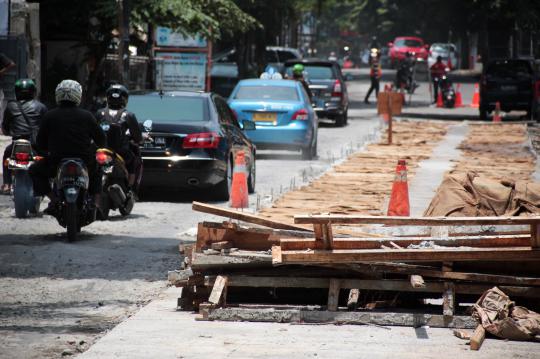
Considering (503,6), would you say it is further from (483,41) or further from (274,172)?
(274,172)

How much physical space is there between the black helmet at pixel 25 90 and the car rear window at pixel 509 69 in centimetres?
2809

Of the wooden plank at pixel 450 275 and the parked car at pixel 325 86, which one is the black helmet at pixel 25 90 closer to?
the wooden plank at pixel 450 275

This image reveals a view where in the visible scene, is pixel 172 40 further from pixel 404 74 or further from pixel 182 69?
pixel 404 74

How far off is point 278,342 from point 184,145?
916 cm

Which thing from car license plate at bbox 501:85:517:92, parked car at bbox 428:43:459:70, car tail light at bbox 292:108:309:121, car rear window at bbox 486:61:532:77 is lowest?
car tail light at bbox 292:108:309:121

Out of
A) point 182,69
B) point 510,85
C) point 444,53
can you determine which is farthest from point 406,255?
point 444,53

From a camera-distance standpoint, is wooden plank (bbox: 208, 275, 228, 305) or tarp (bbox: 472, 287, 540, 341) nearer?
tarp (bbox: 472, 287, 540, 341)

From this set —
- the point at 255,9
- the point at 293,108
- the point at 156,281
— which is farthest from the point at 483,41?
the point at 156,281

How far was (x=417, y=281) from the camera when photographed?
8711 mm

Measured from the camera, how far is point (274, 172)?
74.3 ft

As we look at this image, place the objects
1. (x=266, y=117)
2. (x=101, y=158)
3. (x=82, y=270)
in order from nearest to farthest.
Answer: (x=82, y=270), (x=101, y=158), (x=266, y=117)

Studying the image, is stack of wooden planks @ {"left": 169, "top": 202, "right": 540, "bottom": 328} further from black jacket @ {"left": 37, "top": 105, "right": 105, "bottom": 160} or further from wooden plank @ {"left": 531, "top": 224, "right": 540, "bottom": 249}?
black jacket @ {"left": 37, "top": 105, "right": 105, "bottom": 160}

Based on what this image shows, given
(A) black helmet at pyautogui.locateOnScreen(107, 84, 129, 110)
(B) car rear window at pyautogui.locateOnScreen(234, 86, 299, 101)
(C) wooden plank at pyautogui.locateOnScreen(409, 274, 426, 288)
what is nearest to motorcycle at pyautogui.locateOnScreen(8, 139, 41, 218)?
(A) black helmet at pyautogui.locateOnScreen(107, 84, 129, 110)

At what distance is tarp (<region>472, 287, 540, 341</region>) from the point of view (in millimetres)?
8281
